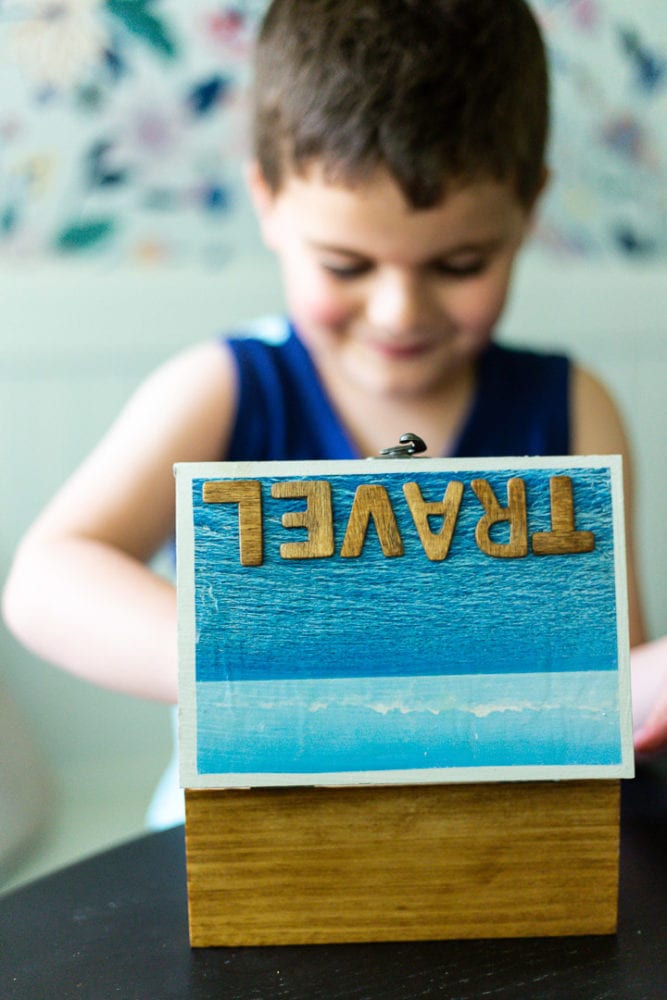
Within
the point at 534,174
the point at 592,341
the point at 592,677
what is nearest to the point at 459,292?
the point at 534,174

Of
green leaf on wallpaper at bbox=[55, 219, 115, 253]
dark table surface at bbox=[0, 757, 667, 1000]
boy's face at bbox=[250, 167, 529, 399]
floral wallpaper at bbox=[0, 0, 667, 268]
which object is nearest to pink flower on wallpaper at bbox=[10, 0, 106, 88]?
floral wallpaper at bbox=[0, 0, 667, 268]

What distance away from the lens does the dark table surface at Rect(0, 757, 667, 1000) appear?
0.43 meters

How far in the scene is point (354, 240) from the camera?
750 millimetres

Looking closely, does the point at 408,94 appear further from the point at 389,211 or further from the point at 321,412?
the point at 321,412

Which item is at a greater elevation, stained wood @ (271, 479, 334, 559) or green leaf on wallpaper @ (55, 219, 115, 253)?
green leaf on wallpaper @ (55, 219, 115, 253)

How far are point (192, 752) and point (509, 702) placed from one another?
129 mm

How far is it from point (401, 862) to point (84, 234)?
54.0 inches

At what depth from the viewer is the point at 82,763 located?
1.61 m

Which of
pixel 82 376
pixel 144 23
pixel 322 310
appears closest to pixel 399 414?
pixel 322 310

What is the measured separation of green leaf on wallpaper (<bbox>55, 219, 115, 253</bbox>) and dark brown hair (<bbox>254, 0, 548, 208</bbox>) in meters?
0.85

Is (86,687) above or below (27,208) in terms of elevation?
below

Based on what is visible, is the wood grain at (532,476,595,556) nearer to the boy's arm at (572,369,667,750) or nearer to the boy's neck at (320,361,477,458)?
the boy's arm at (572,369,667,750)

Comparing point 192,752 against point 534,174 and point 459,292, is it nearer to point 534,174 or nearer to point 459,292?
point 459,292

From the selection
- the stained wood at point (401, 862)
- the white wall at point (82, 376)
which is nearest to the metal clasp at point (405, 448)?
the stained wood at point (401, 862)
